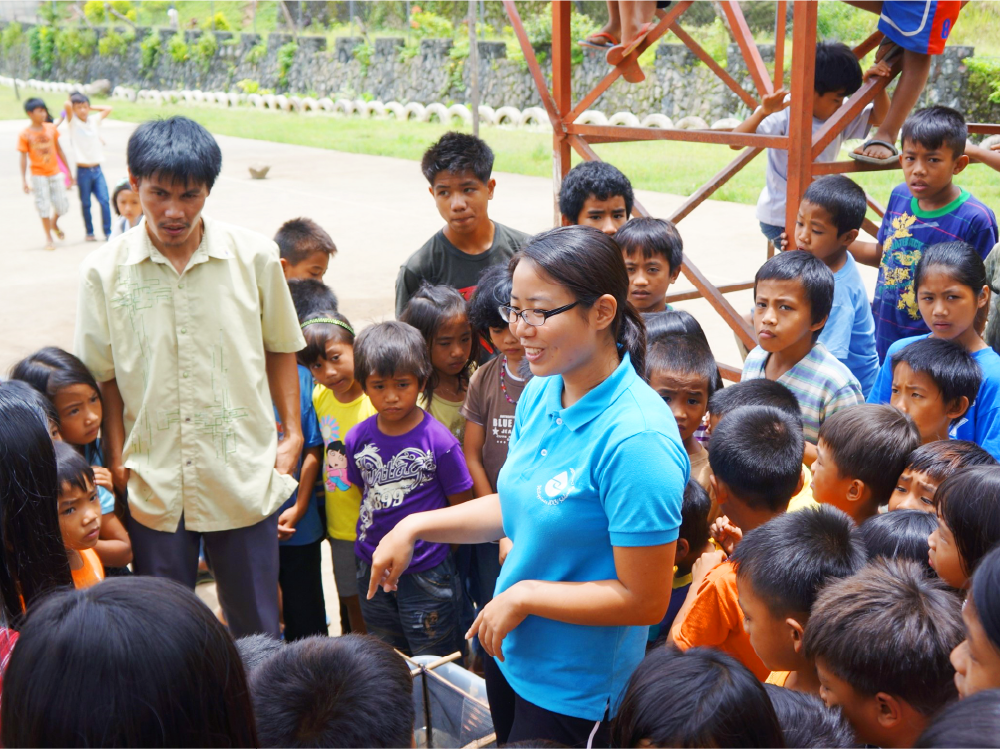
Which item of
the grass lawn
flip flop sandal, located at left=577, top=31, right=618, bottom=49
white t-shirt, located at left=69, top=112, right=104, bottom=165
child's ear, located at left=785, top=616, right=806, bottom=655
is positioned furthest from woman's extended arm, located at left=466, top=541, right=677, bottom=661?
white t-shirt, located at left=69, top=112, right=104, bottom=165

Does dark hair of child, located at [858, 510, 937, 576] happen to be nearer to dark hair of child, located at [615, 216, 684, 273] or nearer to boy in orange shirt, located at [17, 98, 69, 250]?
dark hair of child, located at [615, 216, 684, 273]

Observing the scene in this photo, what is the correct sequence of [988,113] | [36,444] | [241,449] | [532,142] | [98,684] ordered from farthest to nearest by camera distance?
[532,142] < [988,113] < [241,449] < [36,444] < [98,684]

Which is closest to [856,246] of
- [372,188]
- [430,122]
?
[372,188]

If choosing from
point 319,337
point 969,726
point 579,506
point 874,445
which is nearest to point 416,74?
point 319,337

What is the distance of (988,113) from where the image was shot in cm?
1445

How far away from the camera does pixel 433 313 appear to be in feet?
10.7

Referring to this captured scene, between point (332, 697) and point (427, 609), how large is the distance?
136 centimetres

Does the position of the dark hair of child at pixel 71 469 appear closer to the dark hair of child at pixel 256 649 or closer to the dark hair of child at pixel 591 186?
the dark hair of child at pixel 256 649

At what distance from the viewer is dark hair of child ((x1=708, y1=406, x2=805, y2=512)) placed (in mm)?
2375

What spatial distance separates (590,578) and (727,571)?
1.75ft

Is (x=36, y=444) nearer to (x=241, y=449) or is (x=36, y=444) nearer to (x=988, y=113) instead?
(x=241, y=449)

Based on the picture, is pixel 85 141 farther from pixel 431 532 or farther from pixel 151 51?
pixel 151 51

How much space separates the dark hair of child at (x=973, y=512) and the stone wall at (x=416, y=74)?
1494 centimetres

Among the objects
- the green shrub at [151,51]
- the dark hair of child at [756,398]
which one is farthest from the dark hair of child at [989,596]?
the green shrub at [151,51]
